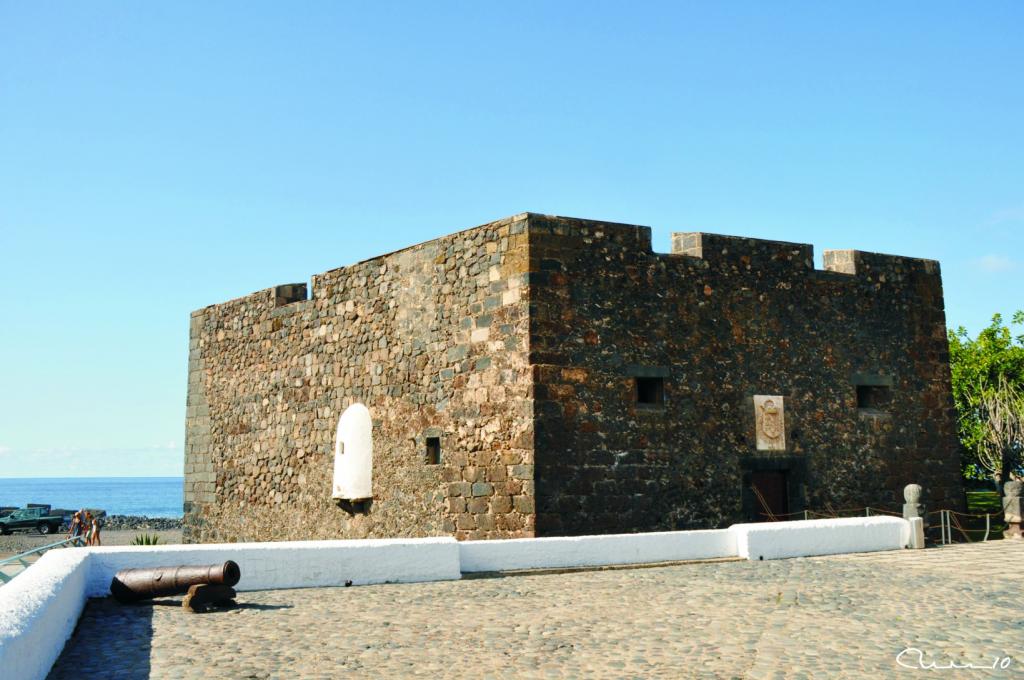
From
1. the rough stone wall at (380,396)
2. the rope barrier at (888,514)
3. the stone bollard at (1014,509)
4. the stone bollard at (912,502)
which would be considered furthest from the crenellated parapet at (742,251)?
the stone bollard at (1014,509)

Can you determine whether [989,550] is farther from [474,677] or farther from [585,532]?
[474,677]

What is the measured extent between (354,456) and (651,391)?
179 inches

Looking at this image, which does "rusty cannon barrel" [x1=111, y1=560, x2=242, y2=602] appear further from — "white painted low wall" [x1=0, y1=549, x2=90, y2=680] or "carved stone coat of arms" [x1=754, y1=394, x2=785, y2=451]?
"carved stone coat of arms" [x1=754, y1=394, x2=785, y2=451]

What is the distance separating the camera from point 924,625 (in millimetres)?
7227

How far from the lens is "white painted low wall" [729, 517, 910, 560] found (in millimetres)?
11750

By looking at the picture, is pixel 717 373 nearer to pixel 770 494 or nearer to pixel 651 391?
pixel 651 391

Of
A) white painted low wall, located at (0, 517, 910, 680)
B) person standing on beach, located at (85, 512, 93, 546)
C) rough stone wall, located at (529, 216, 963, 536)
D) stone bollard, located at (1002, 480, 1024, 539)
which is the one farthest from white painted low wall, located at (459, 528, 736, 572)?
person standing on beach, located at (85, 512, 93, 546)

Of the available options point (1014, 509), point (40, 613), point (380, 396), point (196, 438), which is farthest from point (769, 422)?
point (196, 438)

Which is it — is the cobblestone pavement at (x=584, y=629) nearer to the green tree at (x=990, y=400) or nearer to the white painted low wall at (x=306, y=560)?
the white painted low wall at (x=306, y=560)

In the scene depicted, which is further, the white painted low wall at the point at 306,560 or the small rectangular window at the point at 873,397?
the small rectangular window at the point at 873,397

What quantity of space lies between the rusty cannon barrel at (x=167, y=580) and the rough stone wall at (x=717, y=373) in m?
4.63

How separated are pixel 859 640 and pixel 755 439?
7170 millimetres

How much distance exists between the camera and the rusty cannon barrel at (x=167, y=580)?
8203 mm

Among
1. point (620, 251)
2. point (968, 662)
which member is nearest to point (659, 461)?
point (620, 251)
